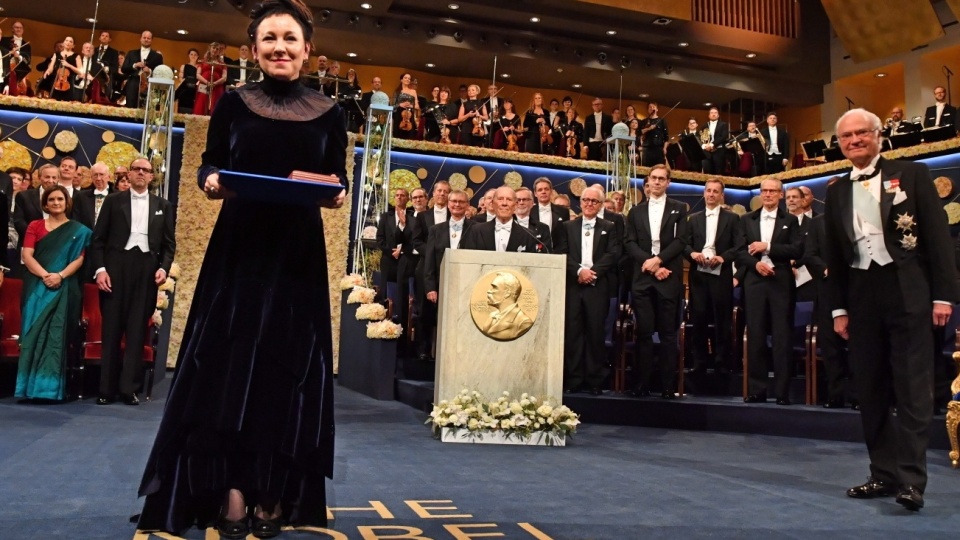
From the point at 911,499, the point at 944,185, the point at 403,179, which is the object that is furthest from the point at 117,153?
the point at 911,499

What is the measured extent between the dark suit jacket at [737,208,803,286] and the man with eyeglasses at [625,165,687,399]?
435 millimetres

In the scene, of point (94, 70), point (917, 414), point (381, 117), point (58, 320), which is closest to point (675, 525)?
point (917, 414)

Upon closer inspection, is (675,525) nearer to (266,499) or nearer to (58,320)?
(266,499)

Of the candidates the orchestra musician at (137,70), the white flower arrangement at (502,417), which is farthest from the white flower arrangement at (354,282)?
the orchestra musician at (137,70)

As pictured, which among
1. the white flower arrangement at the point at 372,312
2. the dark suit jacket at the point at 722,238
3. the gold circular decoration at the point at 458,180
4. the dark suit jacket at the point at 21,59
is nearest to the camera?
the dark suit jacket at the point at 722,238

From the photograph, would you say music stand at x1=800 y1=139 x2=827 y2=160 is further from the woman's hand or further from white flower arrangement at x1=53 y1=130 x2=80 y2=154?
the woman's hand

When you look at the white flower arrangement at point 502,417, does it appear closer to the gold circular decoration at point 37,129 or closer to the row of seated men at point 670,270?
the row of seated men at point 670,270

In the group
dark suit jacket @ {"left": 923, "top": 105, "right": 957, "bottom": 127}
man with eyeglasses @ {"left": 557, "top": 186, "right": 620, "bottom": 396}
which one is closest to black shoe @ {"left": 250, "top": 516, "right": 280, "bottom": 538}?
man with eyeglasses @ {"left": 557, "top": 186, "right": 620, "bottom": 396}

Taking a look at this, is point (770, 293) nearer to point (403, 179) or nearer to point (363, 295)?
point (363, 295)

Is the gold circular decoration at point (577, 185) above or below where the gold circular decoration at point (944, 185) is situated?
above

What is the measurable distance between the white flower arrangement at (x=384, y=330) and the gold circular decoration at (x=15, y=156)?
6.65 metres

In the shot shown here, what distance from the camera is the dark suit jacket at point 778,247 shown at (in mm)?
5961

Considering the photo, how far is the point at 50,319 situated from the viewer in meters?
5.72

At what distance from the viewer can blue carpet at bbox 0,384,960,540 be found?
2527 mm
